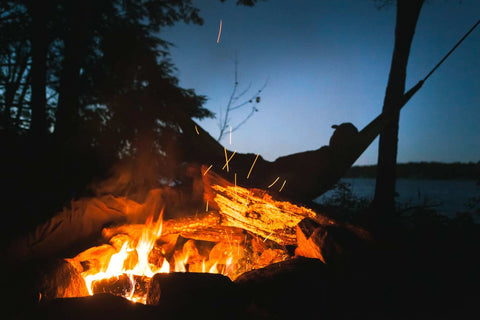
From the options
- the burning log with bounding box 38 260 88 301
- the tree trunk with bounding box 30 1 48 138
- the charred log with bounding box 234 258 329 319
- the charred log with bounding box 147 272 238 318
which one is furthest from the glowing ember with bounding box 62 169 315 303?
the tree trunk with bounding box 30 1 48 138

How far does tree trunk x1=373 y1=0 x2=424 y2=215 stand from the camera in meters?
4.25

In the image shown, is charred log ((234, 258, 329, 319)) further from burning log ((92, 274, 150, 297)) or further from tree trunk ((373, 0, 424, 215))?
tree trunk ((373, 0, 424, 215))

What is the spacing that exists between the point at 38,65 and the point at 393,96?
20.7 feet

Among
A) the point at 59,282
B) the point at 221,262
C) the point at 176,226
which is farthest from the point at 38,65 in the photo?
the point at 221,262

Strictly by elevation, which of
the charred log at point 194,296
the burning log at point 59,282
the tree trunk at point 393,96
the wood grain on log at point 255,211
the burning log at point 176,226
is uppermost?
the tree trunk at point 393,96

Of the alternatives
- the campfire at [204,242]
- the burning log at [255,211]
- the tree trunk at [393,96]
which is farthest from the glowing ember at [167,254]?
the tree trunk at [393,96]

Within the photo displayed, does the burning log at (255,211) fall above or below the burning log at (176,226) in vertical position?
above

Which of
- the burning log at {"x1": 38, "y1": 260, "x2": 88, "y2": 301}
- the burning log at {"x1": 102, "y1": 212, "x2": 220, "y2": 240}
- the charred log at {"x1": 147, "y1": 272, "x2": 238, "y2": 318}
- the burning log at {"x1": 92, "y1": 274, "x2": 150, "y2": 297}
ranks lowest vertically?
the burning log at {"x1": 92, "y1": 274, "x2": 150, "y2": 297}

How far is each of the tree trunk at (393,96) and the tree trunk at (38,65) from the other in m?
6.09

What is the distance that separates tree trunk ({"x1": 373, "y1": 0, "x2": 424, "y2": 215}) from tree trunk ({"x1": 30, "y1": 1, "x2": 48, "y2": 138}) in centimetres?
609

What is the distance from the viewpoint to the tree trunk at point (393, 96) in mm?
4250

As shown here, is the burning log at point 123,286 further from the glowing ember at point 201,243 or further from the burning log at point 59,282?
the burning log at point 59,282

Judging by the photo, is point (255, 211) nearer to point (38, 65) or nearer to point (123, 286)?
point (123, 286)

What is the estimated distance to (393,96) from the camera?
4.29 metres
